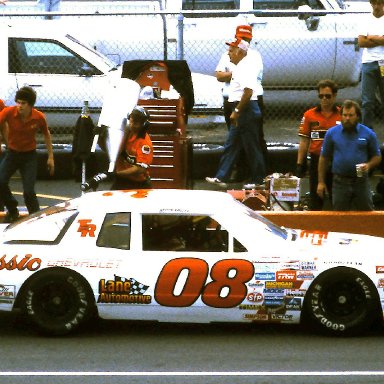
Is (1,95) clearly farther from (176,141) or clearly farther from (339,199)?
(339,199)

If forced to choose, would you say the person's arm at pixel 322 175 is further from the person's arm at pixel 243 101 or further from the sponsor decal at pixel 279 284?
the sponsor decal at pixel 279 284

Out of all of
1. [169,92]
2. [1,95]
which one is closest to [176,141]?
[169,92]

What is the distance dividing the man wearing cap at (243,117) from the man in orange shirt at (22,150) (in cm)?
218

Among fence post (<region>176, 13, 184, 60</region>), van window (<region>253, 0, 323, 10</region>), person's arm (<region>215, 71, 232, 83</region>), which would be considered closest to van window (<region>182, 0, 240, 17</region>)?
van window (<region>253, 0, 323, 10</region>)

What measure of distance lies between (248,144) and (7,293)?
5169 mm

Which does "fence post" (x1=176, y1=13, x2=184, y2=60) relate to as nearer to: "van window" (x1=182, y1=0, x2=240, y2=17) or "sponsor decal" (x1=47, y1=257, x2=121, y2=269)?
"van window" (x1=182, y1=0, x2=240, y2=17)

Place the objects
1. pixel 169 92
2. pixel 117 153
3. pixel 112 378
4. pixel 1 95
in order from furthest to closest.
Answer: pixel 1 95 < pixel 169 92 < pixel 117 153 < pixel 112 378

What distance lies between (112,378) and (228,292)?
1563 mm

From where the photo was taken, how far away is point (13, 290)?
35.9 feet

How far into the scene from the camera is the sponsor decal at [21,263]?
11.0m

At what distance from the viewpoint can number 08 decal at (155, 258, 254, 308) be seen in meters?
10.9

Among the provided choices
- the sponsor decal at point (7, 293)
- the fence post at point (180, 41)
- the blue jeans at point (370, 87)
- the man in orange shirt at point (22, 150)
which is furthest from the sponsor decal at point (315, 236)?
the fence post at point (180, 41)

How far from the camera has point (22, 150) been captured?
47.5 feet

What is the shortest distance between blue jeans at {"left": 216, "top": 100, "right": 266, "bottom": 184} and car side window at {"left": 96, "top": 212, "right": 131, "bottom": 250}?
176 inches
